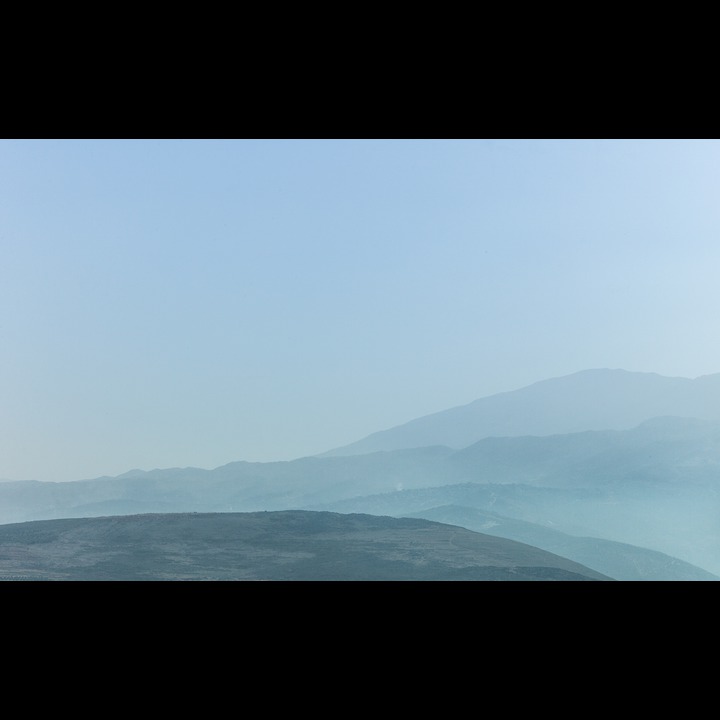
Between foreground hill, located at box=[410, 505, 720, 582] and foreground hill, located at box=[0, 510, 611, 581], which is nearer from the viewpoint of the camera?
foreground hill, located at box=[0, 510, 611, 581]

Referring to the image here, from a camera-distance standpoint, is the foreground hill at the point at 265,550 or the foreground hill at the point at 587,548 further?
the foreground hill at the point at 587,548

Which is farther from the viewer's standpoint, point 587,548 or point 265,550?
point 587,548

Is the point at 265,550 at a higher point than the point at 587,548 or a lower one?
higher
